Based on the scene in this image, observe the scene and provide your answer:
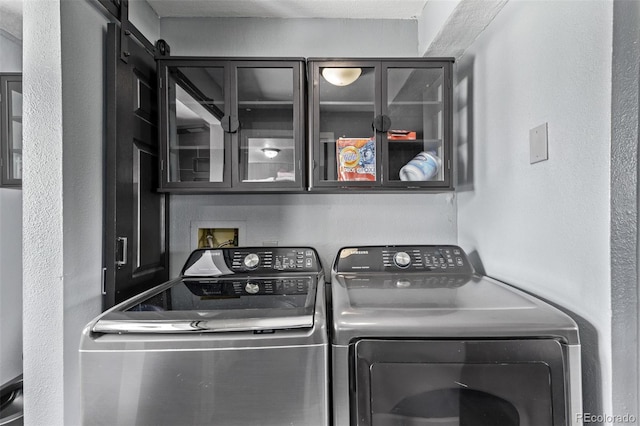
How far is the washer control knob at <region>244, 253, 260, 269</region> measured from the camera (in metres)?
1.63

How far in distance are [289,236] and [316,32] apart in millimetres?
1138

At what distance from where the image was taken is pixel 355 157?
1595 mm

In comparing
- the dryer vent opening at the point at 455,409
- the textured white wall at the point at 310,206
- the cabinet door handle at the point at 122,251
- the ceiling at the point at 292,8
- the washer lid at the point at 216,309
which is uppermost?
the ceiling at the point at 292,8

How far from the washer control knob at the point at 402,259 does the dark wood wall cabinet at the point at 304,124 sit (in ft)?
1.03

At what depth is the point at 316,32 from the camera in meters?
1.87

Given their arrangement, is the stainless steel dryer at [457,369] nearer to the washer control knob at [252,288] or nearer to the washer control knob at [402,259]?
the washer control knob at [252,288]

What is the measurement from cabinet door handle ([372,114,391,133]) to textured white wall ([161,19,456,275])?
417 mm

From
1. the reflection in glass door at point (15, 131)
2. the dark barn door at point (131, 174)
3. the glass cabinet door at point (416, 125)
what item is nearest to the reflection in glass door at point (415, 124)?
the glass cabinet door at point (416, 125)

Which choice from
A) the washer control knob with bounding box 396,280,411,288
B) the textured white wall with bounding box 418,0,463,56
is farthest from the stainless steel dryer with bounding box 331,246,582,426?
the textured white wall with bounding box 418,0,463,56

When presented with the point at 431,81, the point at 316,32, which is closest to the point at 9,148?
the point at 316,32

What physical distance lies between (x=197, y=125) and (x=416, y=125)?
1051mm

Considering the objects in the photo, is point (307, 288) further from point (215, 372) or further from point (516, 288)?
point (516, 288)

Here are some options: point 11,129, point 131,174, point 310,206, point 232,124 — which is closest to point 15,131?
point 11,129

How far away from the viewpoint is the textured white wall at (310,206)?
6.09 ft
